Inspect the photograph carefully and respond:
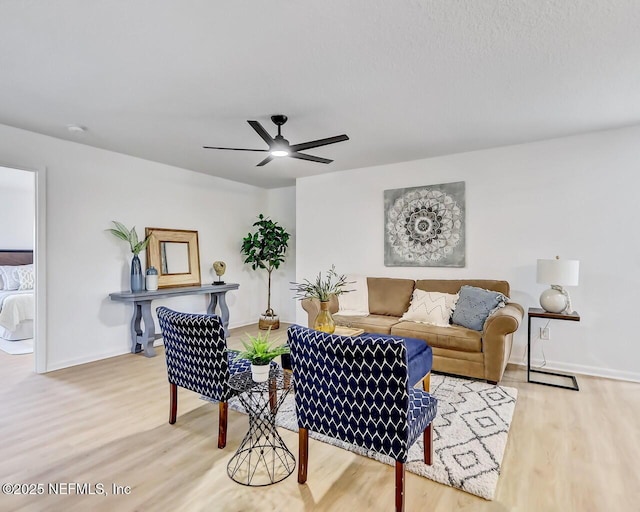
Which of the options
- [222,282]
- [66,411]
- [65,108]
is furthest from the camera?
[222,282]

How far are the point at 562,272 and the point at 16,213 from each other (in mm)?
8320

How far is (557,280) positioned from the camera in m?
3.32

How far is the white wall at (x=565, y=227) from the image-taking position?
351 centimetres

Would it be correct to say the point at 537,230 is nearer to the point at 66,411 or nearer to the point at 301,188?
the point at 301,188

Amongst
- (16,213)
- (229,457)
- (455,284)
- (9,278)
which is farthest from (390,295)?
(16,213)

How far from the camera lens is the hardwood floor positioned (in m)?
1.79

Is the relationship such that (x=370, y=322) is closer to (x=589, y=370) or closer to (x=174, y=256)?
(x=589, y=370)

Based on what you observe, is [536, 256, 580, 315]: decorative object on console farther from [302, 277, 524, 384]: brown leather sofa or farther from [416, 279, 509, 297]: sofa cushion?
[416, 279, 509, 297]: sofa cushion

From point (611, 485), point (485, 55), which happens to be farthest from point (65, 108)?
point (611, 485)

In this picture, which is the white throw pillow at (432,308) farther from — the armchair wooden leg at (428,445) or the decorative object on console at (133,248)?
the decorative object on console at (133,248)

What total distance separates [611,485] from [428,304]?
2155mm

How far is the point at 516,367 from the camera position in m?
3.91

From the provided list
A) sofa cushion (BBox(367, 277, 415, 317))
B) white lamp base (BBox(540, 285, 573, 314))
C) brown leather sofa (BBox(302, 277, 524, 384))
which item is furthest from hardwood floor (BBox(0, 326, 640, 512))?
sofa cushion (BBox(367, 277, 415, 317))

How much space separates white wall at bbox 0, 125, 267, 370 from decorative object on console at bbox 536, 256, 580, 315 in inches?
173
